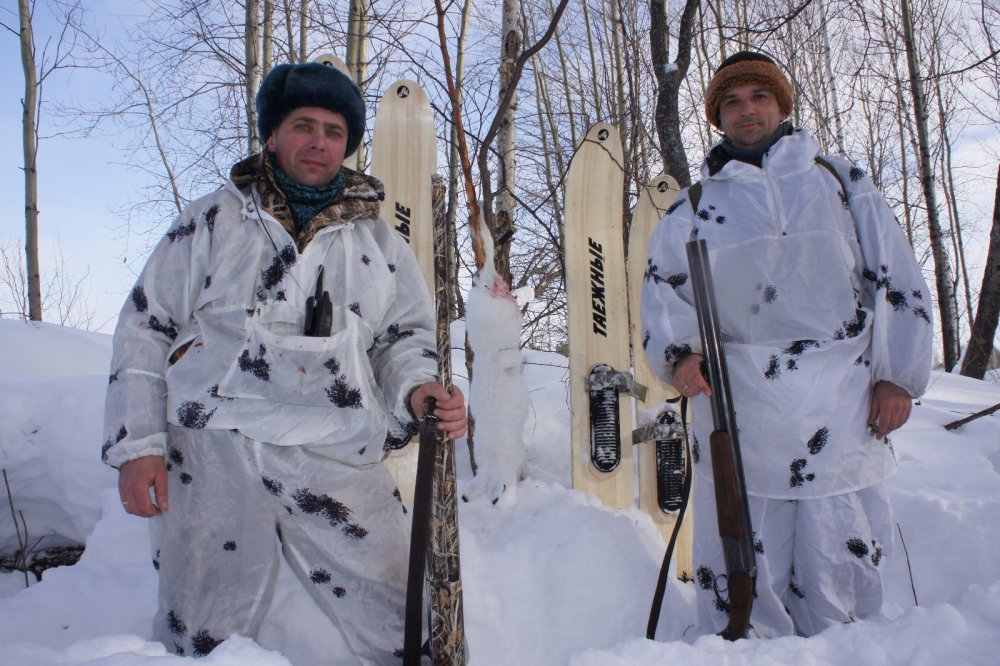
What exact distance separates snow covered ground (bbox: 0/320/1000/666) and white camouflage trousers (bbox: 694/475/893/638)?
0.22 m

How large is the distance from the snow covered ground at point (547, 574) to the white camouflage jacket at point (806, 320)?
467 mm

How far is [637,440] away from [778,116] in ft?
5.88

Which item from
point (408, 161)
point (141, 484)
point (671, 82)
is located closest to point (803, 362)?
point (141, 484)

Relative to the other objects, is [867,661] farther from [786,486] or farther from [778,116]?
[778,116]

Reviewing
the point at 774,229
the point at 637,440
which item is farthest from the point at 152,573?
the point at 774,229

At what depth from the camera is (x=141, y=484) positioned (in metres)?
1.33

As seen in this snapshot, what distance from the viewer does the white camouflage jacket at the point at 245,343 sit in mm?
1379

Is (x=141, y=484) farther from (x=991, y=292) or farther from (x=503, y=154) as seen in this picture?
(x=991, y=292)

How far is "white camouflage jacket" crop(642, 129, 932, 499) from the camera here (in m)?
1.57

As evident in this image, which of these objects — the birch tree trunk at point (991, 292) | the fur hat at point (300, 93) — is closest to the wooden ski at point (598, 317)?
the fur hat at point (300, 93)

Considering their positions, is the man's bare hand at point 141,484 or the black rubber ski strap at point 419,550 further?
the black rubber ski strap at point 419,550

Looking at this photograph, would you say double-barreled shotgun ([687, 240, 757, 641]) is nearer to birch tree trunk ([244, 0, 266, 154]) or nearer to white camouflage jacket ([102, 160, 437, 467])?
white camouflage jacket ([102, 160, 437, 467])

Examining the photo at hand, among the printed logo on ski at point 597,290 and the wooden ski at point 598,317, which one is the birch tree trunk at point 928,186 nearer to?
the wooden ski at point 598,317

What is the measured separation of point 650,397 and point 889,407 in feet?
5.70
